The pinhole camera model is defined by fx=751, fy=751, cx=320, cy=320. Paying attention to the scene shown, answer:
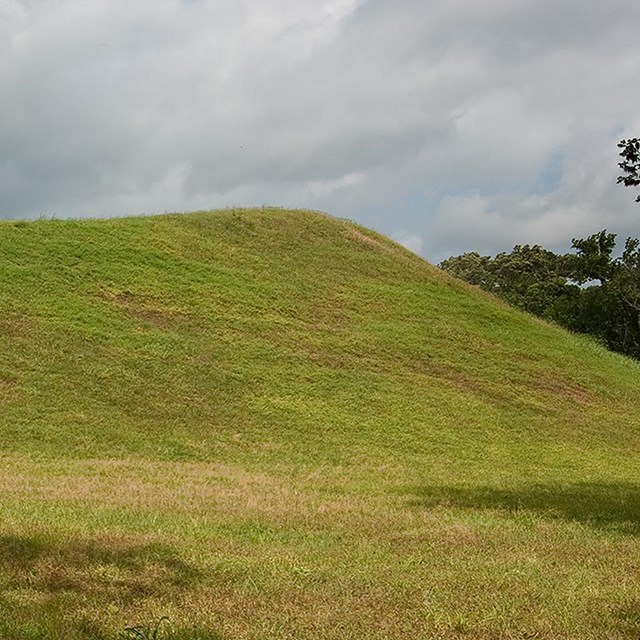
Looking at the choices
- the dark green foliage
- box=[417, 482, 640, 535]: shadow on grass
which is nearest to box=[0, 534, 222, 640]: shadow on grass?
box=[417, 482, 640, 535]: shadow on grass

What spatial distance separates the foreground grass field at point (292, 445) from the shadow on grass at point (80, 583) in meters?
0.03

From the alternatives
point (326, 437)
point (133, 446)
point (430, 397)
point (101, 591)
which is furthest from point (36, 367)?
point (101, 591)

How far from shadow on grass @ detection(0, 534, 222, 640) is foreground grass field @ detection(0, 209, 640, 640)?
0.11 ft

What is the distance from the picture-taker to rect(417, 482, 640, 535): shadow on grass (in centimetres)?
1239

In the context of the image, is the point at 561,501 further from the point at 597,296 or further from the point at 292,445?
the point at 597,296

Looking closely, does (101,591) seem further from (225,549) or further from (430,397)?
(430,397)

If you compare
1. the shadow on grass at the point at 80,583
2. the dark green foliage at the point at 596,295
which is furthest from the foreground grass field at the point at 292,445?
the dark green foliage at the point at 596,295

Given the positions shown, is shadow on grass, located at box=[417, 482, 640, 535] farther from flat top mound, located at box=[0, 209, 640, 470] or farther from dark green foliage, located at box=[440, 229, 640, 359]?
dark green foliage, located at box=[440, 229, 640, 359]

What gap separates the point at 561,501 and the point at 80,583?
10.1 m

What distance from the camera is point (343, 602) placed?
21.6ft

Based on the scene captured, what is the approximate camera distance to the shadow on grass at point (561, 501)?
40.6 ft

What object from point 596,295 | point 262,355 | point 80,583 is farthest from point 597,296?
point 80,583

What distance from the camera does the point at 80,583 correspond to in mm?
6863

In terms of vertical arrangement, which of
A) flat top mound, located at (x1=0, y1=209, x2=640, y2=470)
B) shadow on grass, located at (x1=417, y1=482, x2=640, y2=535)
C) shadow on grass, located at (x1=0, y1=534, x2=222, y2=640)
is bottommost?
shadow on grass, located at (x1=417, y1=482, x2=640, y2=535)
